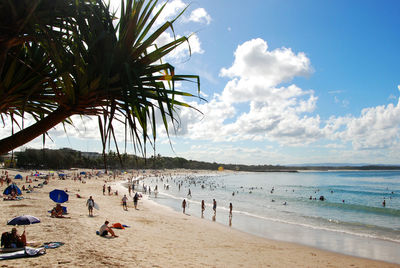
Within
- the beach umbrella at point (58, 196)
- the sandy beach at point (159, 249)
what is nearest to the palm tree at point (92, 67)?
the sandy beach at point (159, 249)

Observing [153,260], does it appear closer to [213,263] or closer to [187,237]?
[213,263]

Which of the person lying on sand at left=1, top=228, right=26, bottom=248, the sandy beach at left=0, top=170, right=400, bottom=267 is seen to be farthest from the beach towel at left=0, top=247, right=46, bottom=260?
the person lying on sand at left=1, top=228, right=26, bottom=248

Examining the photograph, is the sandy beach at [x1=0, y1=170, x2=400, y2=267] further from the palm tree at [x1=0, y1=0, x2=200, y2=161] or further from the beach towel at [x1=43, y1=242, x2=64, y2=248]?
the palm tree at [x1=0, y1=0, x2=200, y2=161]

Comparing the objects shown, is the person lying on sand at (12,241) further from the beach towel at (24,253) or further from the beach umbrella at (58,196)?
the beach umbrella at (58,196)

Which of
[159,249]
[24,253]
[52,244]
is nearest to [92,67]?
[24,253]

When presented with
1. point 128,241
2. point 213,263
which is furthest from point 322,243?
point 128,241

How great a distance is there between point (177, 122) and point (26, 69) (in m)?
1.27

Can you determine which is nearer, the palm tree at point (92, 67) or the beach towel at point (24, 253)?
the palm tree at point (92, 67)

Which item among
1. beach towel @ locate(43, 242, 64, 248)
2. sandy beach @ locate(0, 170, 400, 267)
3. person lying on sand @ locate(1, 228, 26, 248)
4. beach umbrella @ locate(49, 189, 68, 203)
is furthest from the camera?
beach umbrella @ locate(49, 189, 68, 203)

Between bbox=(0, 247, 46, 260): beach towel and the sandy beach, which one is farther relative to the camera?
the sandy beach

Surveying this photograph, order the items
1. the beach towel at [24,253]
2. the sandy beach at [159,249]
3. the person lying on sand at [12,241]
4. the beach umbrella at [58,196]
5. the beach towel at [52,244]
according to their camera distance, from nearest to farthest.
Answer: the beach towel at [24,253]
the person lying on sand at [12,241]
the sandy beach at [159,249]
the beach towel at [52,244]
the beach umbrella at [58,196]

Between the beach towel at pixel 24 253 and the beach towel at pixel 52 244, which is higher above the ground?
the beach towel at pixel 24 253

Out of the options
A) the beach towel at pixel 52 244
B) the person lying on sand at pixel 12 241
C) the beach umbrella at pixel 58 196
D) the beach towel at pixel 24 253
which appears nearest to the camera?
the beach towel at pixel 24 253

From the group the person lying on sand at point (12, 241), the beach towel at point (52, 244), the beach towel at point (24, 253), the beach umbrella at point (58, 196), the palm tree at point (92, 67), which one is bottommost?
the beach towel at point (52, 244)
